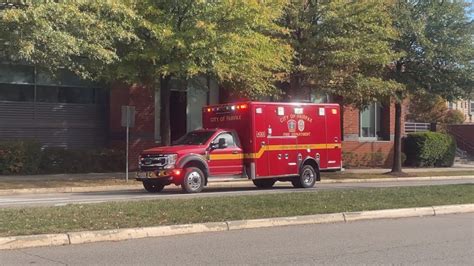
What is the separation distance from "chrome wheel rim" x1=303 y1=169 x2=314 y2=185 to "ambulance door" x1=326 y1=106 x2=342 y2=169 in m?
0.88

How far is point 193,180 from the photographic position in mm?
18031

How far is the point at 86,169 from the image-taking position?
25734 mm

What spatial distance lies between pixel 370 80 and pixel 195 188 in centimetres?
1101

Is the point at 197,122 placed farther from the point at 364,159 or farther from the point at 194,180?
the point at 194,180

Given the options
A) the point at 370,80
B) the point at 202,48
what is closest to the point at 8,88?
the point at 202,48

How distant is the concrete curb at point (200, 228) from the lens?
28.6 ft

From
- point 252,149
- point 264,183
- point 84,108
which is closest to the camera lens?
point 252,149

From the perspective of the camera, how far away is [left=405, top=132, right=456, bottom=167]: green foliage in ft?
123

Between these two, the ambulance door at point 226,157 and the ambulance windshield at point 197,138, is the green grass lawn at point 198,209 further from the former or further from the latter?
the ambulance windshield at point 197,138

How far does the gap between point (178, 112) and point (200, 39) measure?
12.0 meters

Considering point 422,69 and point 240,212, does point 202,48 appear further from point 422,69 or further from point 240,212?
point 422,69

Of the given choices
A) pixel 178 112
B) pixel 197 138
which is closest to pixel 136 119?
pixel 178 112

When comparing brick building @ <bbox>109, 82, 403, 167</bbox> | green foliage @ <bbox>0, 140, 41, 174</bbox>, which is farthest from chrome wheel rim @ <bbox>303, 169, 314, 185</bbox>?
green foliage @ <bbox>0, 140, 41, 174</bbox>

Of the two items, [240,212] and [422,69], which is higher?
[422,69]
